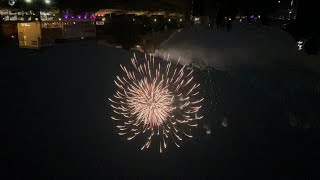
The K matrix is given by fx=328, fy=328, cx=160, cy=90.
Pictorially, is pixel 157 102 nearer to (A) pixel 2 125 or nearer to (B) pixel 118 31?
(A) pixel 2 125

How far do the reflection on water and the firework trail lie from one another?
2.19 metres

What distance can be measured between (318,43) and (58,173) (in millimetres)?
17690

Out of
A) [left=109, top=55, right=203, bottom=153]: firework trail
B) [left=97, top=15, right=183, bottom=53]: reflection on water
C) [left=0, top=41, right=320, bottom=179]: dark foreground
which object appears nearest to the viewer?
[left=0, top=41, right=320, bottom=179]: dark foreground

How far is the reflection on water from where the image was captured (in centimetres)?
2872

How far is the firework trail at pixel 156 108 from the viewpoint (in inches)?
679

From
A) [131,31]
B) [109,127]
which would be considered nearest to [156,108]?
[109,127]

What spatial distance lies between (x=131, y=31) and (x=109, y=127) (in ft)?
41.7

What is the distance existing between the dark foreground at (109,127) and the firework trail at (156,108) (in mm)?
768

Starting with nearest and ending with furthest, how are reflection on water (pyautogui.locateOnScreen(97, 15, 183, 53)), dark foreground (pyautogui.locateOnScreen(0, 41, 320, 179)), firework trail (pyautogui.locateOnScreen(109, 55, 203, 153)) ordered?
dark foreground (pyautogui.locateOnScreen(0, 41, 320, 179))
firework trail (pyautogui.locateOnScreen(109, 55, 203, 153))
reflection on water (pyautogui.locateOnScreen(97, 15, 183, 53))

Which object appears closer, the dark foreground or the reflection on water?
the dark foreground

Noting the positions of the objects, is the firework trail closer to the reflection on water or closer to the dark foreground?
the dark foreground

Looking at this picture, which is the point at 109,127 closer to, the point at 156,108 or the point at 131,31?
the point at 156,108

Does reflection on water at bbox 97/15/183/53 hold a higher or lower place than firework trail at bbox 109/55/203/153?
higher

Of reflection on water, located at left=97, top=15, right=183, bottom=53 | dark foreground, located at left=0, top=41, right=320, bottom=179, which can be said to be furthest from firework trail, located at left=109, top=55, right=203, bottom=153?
reflection on water, located at left=97, top=15, right=183, bottom=53
